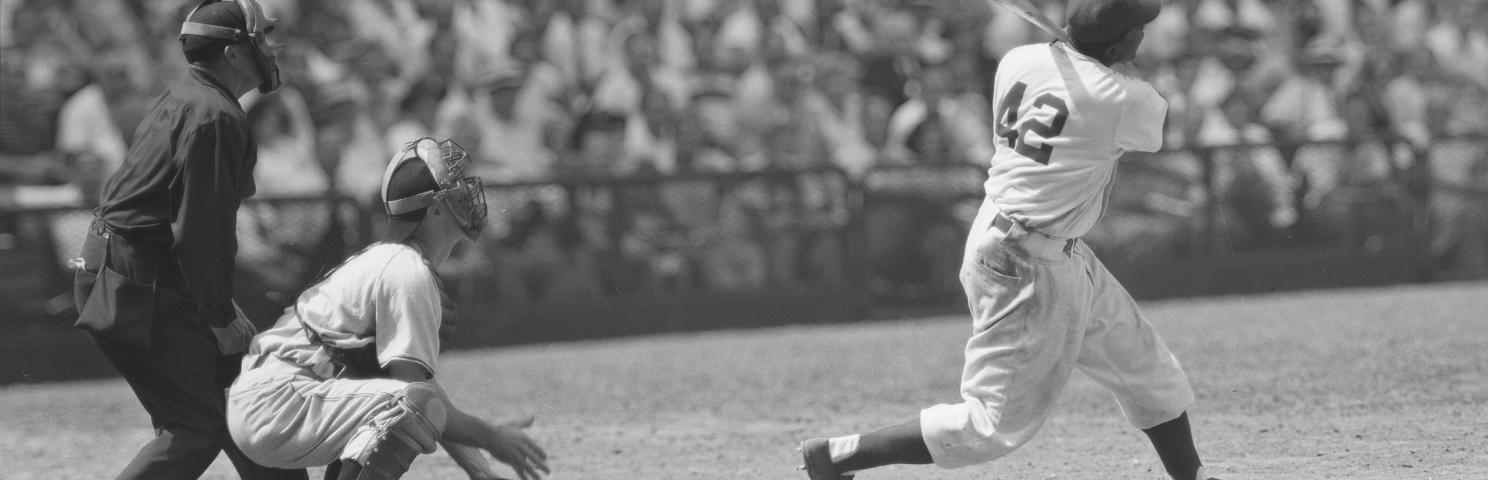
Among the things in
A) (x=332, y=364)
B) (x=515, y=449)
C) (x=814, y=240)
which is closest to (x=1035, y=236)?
(x=515, y=449)

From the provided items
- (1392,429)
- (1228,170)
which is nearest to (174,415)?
(1392,429)

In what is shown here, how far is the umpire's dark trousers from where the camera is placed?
4.89 m

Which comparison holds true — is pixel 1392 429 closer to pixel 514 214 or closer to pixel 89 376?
pixel 514 214

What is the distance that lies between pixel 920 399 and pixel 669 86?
5.28 metres

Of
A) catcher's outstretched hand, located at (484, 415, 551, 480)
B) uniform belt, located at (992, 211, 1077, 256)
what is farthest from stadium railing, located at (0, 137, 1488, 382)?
uniform belt, located at (992, 211, 1077, 256)

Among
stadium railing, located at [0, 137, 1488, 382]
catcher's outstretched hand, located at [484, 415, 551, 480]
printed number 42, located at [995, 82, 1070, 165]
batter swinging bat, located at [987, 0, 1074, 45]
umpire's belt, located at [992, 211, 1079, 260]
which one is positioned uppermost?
batter swinging bat, located at [987, 0, 1074, 45]

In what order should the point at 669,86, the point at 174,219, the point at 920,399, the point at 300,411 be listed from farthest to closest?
the point at 669,86 < the point at 920,399 < the point at 174,219 < the point at 300,411

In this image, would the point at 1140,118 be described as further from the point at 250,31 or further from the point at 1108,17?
the point at 250,31

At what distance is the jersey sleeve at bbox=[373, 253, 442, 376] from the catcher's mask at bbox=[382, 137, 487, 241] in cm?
21

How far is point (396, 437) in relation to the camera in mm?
4453

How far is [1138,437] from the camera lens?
697cm

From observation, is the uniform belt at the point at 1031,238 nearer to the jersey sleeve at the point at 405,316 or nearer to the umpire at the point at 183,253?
the jersey sleeve at the point at 405,316

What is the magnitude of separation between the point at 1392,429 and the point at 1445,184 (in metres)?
6.62

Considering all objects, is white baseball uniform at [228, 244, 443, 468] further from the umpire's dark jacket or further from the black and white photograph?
the umpire's dark jacket
